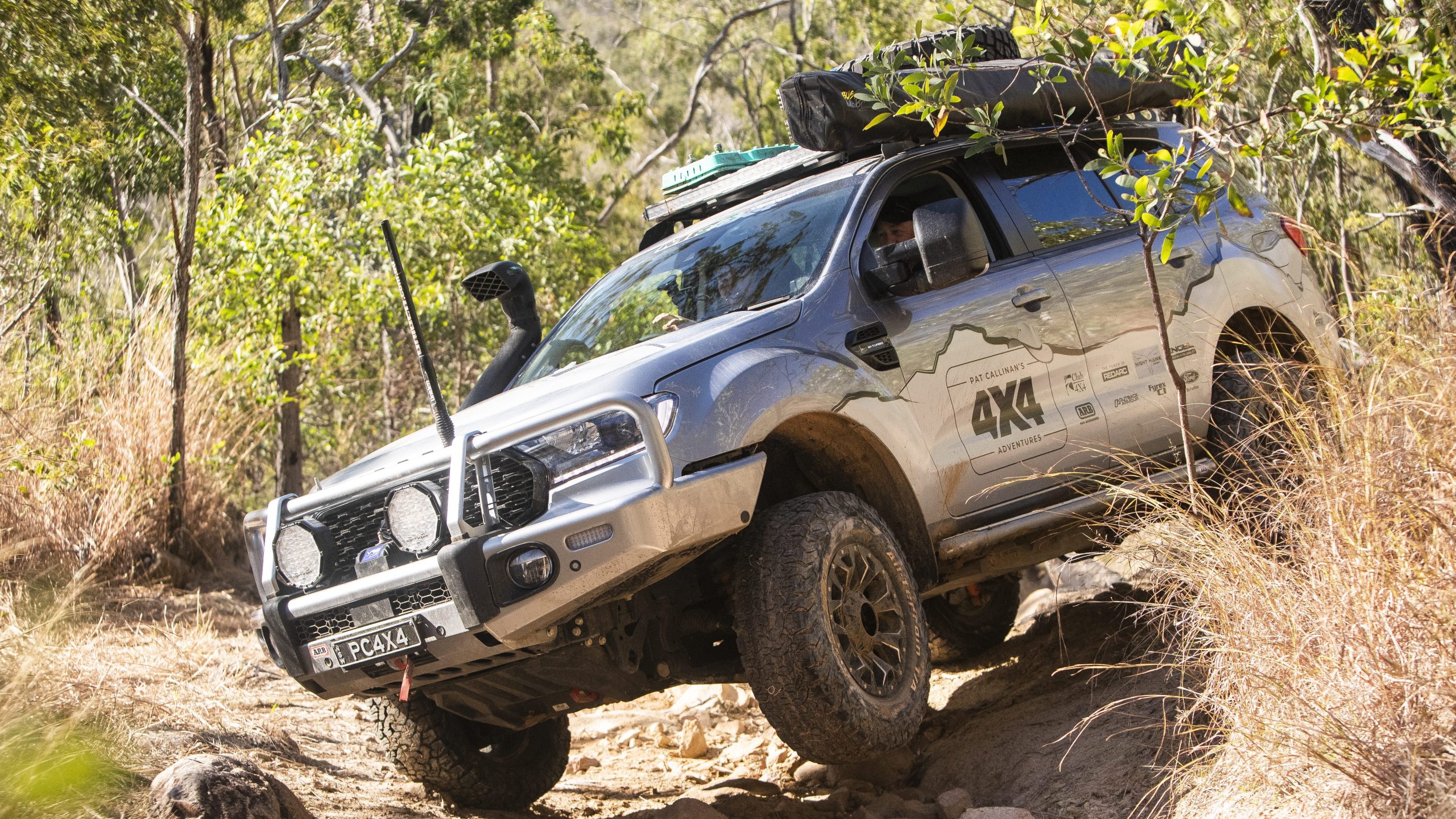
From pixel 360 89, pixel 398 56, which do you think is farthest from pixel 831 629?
pixel 398 56

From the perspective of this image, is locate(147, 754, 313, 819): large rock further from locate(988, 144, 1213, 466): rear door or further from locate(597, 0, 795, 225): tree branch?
locate(597, 0, 795, 225): tree branch

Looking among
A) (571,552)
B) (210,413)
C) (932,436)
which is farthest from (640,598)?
(210,413)

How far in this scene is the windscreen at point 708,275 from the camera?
14.8 ft

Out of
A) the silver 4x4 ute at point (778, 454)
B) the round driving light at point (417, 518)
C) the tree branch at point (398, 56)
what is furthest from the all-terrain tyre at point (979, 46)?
the tree branch at point (398, 56)

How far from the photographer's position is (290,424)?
11094 millimetres

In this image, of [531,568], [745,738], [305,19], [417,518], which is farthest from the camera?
[305,19]

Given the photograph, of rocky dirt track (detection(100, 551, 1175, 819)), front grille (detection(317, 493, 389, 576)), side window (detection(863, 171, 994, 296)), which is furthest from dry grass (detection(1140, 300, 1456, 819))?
front grille (detection(317, 493, 389, 576))

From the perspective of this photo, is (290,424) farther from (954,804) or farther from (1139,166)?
(954,804)

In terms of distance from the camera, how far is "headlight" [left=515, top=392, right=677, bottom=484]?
3547mm

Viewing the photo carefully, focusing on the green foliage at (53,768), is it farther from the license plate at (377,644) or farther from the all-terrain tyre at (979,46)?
the all-terrain tyre at (979,46)

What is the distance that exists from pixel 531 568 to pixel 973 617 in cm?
344

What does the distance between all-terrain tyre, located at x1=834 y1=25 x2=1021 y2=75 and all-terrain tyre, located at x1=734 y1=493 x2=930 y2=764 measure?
1873 millimetres

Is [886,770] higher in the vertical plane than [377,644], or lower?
lower

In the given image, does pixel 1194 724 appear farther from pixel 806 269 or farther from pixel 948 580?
pixel 806 269
